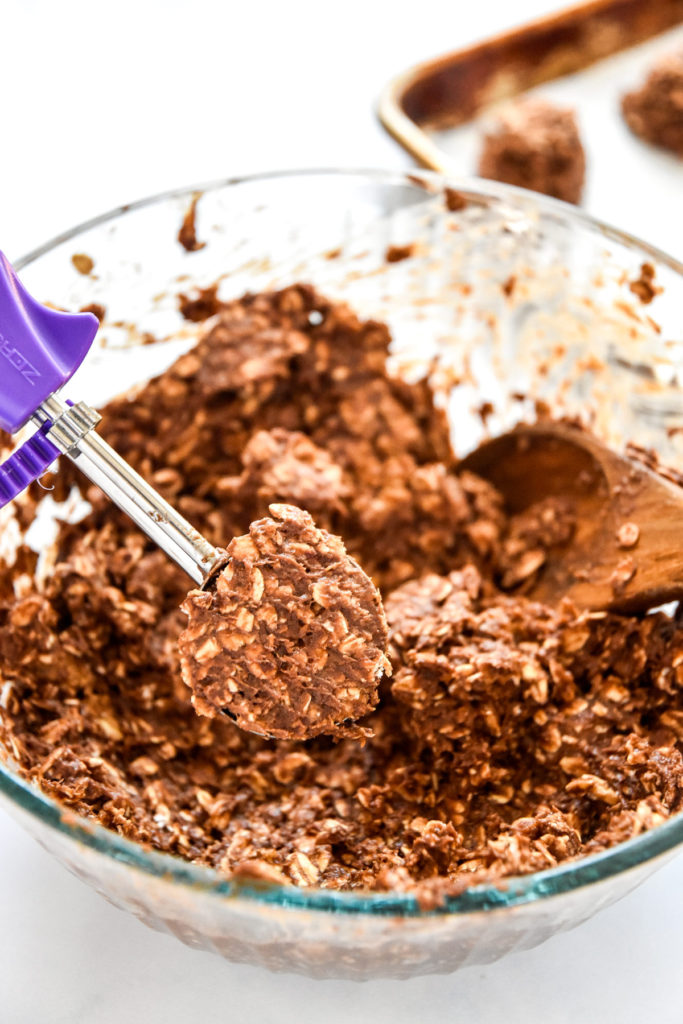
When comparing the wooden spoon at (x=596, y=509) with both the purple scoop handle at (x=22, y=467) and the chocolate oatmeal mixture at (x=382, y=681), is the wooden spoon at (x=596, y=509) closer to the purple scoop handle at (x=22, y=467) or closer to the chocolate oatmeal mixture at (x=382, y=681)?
the chocolate oatmeal mixture at (x=382, y=681)

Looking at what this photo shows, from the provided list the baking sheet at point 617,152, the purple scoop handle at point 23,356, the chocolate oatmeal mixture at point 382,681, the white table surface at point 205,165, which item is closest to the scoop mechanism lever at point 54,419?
the purple scoop handle at point 23,356


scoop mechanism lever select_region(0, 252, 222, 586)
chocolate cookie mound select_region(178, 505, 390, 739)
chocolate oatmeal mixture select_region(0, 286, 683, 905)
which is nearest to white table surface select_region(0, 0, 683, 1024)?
chocolate oatmeal mixture select_region(0, 286, 683, 905)

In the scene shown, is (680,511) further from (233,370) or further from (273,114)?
(273,114)

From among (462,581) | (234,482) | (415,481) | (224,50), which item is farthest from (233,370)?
(224,50)

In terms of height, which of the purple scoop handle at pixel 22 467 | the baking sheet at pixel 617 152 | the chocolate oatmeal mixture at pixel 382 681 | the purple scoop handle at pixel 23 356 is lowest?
the chocolate oatmeal mixture at pixel 382 681

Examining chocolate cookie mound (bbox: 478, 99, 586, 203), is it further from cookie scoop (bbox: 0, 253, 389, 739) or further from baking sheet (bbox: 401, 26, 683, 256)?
cookie scoop (bbox: 0, 253, 389, 739)

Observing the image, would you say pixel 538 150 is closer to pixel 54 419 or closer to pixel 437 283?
pixel 437 283
